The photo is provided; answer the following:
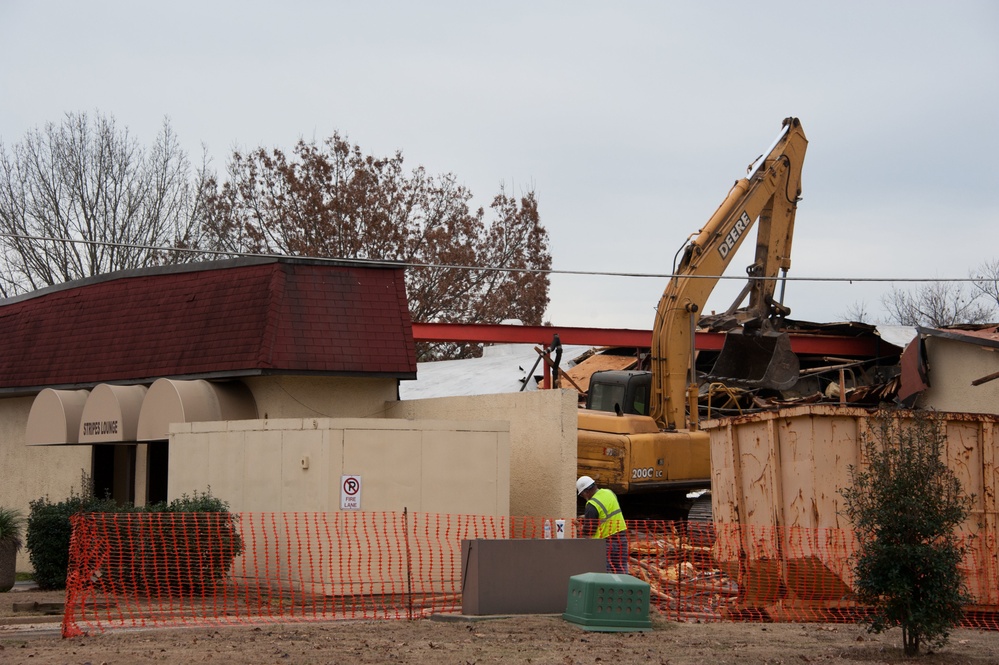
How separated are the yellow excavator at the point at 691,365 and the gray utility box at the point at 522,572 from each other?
24.3 feet

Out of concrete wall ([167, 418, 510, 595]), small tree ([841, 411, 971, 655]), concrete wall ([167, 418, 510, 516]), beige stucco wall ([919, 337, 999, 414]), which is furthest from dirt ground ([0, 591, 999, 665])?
beige stucco wall ([919, 337, 999, 414])

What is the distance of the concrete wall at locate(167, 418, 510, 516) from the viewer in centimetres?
1583

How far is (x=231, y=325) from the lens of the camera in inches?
779

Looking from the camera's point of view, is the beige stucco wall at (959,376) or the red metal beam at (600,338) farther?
the red metal beam at (600,338)

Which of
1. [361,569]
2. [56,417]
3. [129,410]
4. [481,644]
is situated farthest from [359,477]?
[56,417]

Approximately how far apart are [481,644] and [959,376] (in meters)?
14.8

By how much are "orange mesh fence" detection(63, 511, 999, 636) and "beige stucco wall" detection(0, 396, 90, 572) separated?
286 inches

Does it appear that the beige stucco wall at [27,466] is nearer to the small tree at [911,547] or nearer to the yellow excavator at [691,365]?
the yellow excavator at [691,365]

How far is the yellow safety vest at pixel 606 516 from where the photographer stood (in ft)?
47.8

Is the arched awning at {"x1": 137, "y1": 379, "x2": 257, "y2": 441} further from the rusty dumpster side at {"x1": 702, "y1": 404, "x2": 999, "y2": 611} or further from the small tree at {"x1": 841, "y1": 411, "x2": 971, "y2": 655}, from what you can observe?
the small tree at {"x1": 841, "y1": 411, "x2": 971, "y2": 655}

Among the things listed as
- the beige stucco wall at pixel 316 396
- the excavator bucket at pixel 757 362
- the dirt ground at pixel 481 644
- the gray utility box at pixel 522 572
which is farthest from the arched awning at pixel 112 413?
the excavator bucket at pixel 757 362

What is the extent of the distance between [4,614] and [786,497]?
9.15 metres

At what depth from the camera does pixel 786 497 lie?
13.6 metres

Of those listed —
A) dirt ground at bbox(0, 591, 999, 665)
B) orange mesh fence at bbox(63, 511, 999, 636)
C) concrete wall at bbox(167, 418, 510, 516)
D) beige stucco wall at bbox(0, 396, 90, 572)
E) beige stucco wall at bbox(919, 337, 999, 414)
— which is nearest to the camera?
dirt ground at bbox(0, 591, 999, 665)
